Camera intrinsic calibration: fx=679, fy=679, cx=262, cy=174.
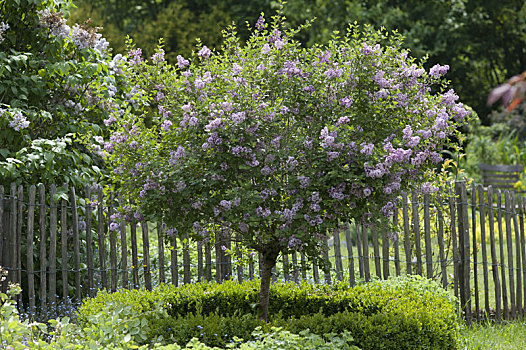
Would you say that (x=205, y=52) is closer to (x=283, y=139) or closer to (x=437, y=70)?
(x=283, y=139)

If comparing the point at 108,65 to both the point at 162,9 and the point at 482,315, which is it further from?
the point at 162,9

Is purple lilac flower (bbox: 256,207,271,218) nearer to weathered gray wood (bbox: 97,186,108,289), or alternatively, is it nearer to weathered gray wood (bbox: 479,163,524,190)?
weathered gray wood (bbox: 97,186,108,289)

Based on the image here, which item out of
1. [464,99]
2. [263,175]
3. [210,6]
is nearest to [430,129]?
[263,175]

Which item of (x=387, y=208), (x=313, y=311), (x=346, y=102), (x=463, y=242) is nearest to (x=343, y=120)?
(x=346, y=102)

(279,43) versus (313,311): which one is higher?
(279,43)

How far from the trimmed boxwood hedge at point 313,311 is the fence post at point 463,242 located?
928 millimetres

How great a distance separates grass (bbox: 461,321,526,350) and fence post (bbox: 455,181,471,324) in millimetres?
332

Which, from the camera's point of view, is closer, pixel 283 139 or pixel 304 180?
pixel 304 180

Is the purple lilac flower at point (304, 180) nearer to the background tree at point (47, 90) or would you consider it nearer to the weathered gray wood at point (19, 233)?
the background tree at point (47, 90)

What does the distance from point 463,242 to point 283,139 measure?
9.72 feet

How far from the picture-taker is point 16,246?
6.04m

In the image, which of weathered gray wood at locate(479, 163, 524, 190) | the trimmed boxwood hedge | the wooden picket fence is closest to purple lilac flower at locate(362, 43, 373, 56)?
the wooden picket fence

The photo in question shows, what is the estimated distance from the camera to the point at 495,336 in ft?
20.3

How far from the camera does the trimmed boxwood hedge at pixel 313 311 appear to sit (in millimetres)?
4559
